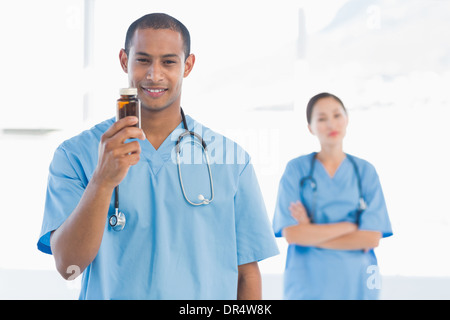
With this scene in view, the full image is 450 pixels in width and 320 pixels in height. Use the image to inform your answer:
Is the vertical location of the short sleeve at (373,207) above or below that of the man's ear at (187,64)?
below

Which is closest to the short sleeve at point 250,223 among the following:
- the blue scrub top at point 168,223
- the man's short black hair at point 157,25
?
the blue scrub top at point 168,223

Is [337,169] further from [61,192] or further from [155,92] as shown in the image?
[61,192]

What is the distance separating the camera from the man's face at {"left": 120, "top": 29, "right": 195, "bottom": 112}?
0.85 meters

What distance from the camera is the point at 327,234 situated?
3.56ft

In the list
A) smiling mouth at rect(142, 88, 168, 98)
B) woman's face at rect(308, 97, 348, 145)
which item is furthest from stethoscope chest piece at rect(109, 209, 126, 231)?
woman's face at rect(308, 97, 348, 145)

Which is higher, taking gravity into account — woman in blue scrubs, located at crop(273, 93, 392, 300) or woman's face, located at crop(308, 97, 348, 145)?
woman's face, located at crop(308, 97, 348, 145)

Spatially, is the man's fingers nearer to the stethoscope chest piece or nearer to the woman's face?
the stethoscope chest piece

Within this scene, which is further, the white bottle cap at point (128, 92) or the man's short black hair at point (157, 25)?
the man's short black hair at point (157, 25)

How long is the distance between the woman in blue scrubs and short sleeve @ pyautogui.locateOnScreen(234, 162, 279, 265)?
0.65 ft

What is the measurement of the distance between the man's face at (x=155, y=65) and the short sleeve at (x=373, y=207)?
0.55 meters

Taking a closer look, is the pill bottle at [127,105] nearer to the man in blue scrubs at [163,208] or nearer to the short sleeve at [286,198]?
the man in blue scrubs at [163,208]

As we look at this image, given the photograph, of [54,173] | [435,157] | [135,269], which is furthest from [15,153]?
[435,157]

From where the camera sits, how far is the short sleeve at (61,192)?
32.5 inches
